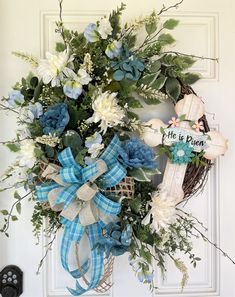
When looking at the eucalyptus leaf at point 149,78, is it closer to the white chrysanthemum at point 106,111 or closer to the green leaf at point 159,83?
the green leaf at point 159,83

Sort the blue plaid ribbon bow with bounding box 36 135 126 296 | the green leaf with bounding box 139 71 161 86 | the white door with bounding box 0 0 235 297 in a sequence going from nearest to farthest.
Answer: the blue plaid ribbon bow with bounding box 36 135 126 296, the green leaf with bounding box 139 71 161 86, the white door with bounding box 0 0 235 297

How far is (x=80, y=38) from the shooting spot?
1130 millimetres

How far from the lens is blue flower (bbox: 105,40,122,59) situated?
107 cm

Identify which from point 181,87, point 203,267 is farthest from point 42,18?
point 203,267

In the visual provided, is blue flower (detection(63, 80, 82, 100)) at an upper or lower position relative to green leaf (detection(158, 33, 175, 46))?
lower

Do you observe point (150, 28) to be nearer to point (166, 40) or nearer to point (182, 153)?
point (166, 40)

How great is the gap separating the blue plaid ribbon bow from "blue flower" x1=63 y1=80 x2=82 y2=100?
0.15m

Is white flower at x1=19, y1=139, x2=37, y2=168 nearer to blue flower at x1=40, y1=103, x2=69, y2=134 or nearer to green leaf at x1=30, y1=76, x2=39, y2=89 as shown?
blue flower at x1=40, y1=103, x2=69, y2=134

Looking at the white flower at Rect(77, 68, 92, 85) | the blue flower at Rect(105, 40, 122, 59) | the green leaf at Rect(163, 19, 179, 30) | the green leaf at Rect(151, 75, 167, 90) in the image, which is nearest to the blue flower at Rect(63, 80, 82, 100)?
the white flower at Rect(77, 68, 92, 85)

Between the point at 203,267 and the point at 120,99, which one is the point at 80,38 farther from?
the point at 203,267

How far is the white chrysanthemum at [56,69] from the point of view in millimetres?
1049

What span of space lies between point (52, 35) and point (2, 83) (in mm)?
219

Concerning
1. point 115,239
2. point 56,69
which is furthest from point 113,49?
point 115,239

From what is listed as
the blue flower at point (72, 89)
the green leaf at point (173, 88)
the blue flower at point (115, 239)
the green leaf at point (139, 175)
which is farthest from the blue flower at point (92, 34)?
the blue flower at point (115, 239)
